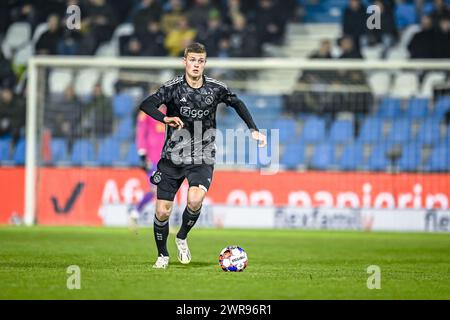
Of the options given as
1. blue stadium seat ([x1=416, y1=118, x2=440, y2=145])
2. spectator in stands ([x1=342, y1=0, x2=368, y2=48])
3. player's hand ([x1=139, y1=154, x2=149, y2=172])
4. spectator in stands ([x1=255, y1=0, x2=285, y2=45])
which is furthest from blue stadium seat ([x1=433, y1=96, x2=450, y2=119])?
player's hand ([x1=139, y1=154, x2=149, y2=172])

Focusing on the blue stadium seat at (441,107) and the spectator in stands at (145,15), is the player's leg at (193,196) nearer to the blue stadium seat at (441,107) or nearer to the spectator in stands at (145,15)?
the blue stadium seat at (441,107)

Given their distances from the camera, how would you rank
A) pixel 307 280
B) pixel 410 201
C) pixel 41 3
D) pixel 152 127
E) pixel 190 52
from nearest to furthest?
pixel 307 280 < pixel 190 52 < pixel 152 127 < pixel 410 201 < pixel 41 3

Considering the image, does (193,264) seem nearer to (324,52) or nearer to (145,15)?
(324,52)

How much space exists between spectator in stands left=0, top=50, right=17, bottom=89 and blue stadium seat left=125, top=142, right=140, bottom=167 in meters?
3.78

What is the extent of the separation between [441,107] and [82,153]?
721 cm

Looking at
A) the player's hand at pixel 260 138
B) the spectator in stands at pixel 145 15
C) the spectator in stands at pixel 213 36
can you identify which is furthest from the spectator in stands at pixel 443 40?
the player's hand at pixel 260 138

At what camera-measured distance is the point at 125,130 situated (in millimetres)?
20328

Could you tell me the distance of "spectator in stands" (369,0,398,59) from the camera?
74.5 ft

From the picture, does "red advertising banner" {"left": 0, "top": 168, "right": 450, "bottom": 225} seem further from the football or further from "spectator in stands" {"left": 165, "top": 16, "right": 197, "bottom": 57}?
the football

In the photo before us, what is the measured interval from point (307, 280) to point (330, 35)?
15306 mm

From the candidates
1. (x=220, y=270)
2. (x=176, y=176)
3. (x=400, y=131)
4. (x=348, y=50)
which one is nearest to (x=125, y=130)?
(x=348, y=50)

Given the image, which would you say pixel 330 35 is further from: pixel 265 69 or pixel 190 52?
pixel 190 52
